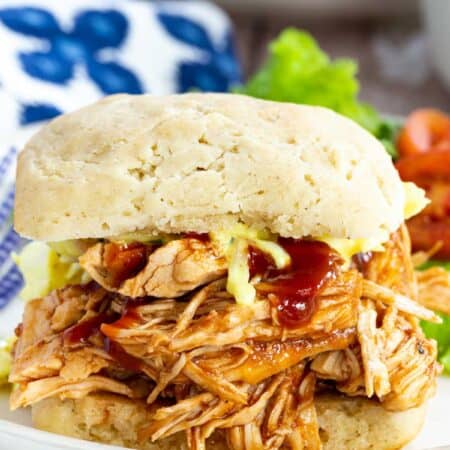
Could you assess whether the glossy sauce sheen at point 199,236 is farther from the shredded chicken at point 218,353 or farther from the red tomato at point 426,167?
the red tomato at point 426,167

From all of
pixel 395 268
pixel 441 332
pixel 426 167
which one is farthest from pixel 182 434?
pixel 426 167

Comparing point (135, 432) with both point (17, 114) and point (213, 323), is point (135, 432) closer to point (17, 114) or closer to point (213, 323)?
point (213, 323)

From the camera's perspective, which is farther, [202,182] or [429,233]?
[429,233]

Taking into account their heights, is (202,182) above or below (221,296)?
above

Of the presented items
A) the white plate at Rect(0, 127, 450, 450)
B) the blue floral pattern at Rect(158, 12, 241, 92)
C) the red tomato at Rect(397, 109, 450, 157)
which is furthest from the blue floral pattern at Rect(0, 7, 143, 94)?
the white plate at Rect(0, 127, 450, 450)

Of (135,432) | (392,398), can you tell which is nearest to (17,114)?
(135,432)

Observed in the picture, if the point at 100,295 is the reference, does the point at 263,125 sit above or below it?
above

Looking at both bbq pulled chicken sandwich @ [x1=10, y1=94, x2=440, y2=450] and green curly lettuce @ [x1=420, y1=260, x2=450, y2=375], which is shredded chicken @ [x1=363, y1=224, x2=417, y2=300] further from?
green curly lettuce @ [x1=420, y1=260, x2=450, y2=375]

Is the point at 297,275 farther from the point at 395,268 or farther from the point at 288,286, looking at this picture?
the point at 395,268
